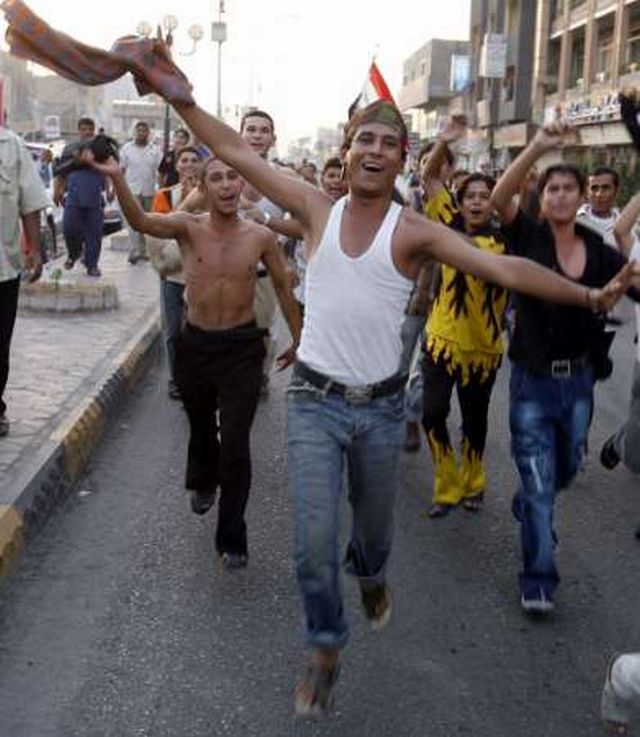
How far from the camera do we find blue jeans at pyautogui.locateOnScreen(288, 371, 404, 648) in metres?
3.84

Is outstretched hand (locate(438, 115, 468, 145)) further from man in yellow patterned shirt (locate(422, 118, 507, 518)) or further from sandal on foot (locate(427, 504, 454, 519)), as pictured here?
sandal on foot (locate(427, 504, 454, 519))

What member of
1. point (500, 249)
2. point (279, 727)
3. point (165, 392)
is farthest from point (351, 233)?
point (165, 392)

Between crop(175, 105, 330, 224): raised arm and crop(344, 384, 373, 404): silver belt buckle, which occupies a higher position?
crop(175, 105, 330, 224): raised arm

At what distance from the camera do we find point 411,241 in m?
3.86

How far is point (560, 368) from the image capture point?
4.94 meters

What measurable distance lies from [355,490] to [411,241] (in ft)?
2.89

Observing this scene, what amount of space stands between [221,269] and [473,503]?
6.27 ft

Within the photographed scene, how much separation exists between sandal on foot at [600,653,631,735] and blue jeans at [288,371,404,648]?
0.86m

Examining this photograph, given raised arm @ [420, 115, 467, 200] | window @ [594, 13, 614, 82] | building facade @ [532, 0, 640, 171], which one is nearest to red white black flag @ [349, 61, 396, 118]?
raised arm @ [420, 115, 467, 200]

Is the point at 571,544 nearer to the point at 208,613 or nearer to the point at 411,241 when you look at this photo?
the point at 208,613

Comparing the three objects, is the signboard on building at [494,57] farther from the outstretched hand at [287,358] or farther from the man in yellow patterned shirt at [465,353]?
the outstretched hand at [287,358]

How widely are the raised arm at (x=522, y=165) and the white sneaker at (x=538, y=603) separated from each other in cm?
155

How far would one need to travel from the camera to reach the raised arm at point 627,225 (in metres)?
5.65

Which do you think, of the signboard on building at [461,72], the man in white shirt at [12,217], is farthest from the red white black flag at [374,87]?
the signboard on building at [461,72]
